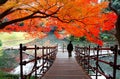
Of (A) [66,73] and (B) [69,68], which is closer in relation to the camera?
(A) [66,73]

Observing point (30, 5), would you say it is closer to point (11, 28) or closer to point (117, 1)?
point (11, 28)

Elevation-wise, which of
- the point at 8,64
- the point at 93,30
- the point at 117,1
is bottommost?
the point at 8,64

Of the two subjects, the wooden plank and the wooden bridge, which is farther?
the wooden plank

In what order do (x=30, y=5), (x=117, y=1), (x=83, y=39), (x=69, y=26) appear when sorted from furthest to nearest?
(x=83, y=39) < (x=117, y=1) < (x=69, y=26) < (x=30, y=5)

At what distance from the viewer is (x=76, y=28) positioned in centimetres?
2092

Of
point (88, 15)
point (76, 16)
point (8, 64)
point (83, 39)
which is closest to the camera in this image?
point (76, 16)

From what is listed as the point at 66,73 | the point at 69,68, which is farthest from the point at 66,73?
the point at 69,68

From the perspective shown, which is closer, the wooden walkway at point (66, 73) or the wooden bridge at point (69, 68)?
the wooden bridge at point (69, 68)

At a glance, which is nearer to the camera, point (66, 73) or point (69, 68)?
point (66, 73)

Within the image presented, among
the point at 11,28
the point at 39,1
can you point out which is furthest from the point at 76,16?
the point at 11,28

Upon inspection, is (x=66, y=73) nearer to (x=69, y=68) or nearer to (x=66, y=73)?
(x=66, y=73)

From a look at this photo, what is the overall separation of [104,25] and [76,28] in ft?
8.68

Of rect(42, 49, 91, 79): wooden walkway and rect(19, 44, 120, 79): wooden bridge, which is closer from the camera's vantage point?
rect(19, 44, 120, 79): wooden bridge

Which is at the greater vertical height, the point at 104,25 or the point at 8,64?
the point at 104,25
